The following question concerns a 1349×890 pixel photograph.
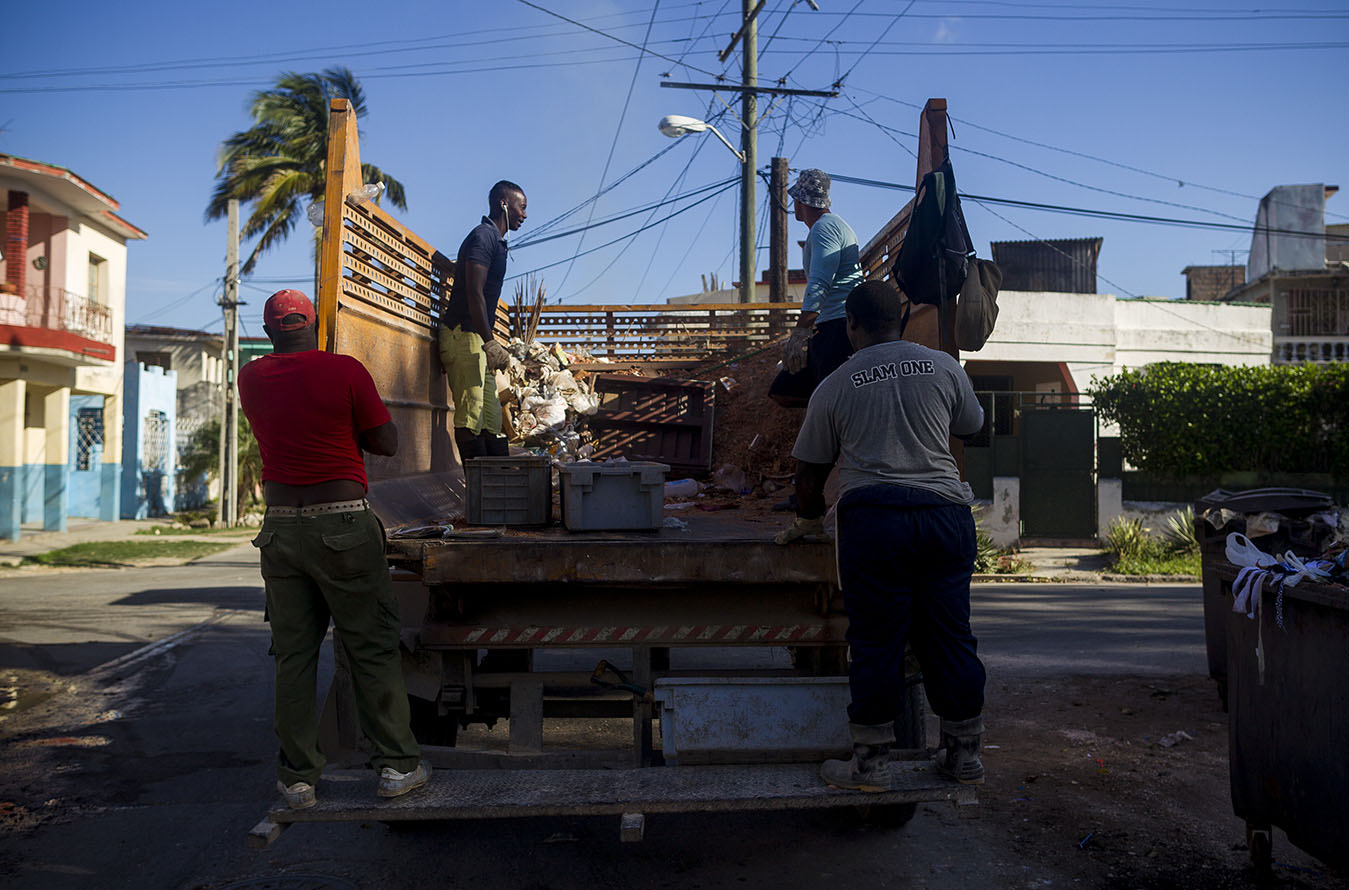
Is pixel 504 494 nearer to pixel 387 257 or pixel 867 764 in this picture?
pixel 387 257

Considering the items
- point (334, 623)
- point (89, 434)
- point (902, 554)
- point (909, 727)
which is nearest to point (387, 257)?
point (334, 623)

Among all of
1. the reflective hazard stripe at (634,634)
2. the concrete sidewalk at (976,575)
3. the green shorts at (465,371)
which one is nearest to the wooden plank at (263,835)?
the reflective hazard stripe at (634,634)

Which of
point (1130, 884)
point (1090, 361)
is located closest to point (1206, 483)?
point (1090, 361)

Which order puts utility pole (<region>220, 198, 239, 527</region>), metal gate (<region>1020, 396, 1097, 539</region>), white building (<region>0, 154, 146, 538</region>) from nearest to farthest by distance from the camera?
Answer: metal gate (<region>1020, 396, 1097, 539</region>) < white building (<region>0, 154, 146, 538</region>) < utility pole (<region>220, 198, 239, 527</region>)

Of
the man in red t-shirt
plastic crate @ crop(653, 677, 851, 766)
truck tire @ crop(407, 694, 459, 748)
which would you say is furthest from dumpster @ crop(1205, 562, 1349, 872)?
truck tire @ crop(407, 694, 459, 748)

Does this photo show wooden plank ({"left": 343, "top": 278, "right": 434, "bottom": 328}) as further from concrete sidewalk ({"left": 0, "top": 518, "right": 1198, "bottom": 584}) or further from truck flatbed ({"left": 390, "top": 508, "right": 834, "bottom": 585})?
concrete sidewalk ({"left": 0, "top": 518, "right": 1198, "bottom": 584})

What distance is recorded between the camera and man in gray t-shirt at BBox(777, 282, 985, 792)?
11.3ft

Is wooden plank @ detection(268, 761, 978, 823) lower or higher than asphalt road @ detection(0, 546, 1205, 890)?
higher

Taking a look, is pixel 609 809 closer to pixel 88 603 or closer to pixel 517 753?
pixel 517 753

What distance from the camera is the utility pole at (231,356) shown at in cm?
2286

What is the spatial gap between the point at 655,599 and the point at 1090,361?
21.1 metres

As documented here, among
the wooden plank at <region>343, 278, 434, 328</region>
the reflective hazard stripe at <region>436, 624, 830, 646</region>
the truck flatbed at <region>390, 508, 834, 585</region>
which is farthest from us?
the wooden plank at <region>343, 278, 434, 328</region>

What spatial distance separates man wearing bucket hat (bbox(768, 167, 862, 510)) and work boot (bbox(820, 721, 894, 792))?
83.4 inches

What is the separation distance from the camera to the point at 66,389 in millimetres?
22656
